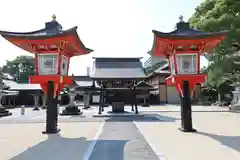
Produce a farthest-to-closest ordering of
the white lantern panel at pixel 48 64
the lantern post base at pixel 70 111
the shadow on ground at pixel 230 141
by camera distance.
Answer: the lantern post base at pixel 70 111 < the white lantern panel at pixel 48 64 < the shadow on ground at pixel 230 141

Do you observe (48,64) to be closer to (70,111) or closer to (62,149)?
(62,149)

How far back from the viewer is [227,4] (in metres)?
20.5

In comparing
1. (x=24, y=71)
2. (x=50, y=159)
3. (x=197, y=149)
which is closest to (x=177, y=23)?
(x=197, y=149)

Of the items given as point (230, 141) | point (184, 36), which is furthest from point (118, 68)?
point (230, 141)

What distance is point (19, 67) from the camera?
69.0 m

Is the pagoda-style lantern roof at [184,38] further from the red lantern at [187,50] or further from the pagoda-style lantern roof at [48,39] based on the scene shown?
the pagoda-style lantern roof at [48,39]

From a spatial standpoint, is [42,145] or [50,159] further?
[42,145]

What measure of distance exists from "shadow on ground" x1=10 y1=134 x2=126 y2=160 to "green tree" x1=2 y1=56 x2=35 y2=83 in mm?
61107

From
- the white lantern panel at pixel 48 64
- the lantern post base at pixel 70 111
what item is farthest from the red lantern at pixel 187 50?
the lantern post base at pixel 70 111

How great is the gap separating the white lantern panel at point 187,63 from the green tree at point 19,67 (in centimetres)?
6095

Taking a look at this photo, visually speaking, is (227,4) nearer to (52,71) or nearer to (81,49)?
(81,49)

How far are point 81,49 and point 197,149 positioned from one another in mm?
8750

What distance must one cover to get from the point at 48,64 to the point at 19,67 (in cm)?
6086

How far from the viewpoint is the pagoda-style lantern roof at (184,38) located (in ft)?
39.3
